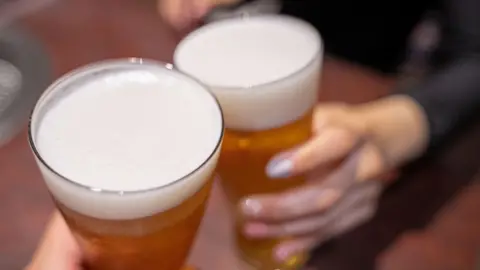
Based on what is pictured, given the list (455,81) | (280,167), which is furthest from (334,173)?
(455,81)

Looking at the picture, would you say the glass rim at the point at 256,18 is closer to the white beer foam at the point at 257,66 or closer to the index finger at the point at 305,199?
the white beer foam at the point at 257,66

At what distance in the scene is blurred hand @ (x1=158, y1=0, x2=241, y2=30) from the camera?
0.99m

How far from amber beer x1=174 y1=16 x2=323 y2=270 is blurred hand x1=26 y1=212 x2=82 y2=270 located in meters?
0.17

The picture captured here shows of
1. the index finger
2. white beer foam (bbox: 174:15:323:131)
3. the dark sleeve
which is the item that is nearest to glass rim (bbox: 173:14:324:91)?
white beer foam (bbox: 174:15:323:131)

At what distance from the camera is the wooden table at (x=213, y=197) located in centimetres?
78

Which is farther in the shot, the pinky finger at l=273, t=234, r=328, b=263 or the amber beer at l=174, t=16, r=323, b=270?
the pinky finger at l=273, t=234, r=328, b=263

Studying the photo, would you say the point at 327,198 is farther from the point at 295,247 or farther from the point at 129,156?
the point at 129,156

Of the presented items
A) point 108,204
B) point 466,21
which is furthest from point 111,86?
point 466,21

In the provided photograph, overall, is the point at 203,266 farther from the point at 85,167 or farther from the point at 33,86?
the point at 33,86

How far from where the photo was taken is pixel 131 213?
51 centimetres

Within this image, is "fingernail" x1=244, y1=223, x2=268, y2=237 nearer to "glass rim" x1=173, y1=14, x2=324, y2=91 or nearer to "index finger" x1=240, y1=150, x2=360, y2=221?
"index finger" x1=240, y1=150, x2=360, y2=221

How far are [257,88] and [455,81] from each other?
48 centimetres

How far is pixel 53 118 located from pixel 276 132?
0.23 meters

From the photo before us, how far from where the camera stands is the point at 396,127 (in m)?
0.88
